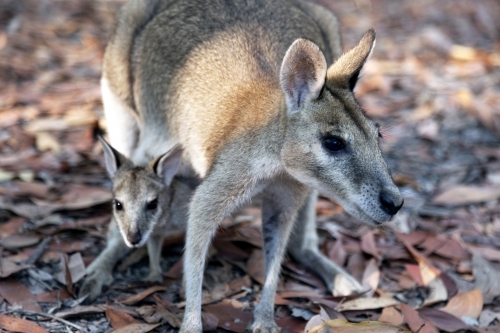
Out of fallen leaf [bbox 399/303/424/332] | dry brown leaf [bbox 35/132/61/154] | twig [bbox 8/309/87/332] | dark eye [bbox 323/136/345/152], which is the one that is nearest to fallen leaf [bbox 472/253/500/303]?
fallen leaf [bbox 399/303/424/332]

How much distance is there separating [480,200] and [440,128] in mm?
1206

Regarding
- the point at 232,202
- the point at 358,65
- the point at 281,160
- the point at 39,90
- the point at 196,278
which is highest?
the point at 358,65

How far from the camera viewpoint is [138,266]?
4.20m

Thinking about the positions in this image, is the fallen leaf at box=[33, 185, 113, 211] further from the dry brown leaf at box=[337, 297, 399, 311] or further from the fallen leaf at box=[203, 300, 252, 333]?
the dry brown leaf at box=[337, 297, 399, 311]

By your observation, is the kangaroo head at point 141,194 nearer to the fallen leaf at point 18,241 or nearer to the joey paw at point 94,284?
the joey paw at point 94,284

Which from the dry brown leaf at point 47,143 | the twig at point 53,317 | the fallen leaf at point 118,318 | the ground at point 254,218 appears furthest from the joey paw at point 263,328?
the dry brown leaf at point 47,143

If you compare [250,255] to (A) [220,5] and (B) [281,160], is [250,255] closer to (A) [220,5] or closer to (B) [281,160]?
(B) [281,160]

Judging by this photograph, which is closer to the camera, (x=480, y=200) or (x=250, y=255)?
(x=250, y=255)

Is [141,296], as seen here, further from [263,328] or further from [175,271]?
[263,328]

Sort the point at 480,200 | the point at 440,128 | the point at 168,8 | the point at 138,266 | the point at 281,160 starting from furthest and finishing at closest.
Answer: the point at 440,128 < the point at 480,200 < the point at 168,8 < the point at 138,266 < the point at 281,160

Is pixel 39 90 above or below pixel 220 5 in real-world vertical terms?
below

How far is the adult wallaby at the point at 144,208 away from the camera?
379cm

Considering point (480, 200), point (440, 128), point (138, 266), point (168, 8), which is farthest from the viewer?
point (440, 128)

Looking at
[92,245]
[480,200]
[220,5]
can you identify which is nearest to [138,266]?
[92,245]
